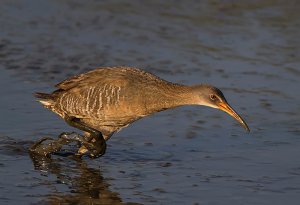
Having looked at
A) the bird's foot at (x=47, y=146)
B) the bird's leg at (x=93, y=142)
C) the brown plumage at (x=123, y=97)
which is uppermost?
the brown plumage at (x=123, y=97)

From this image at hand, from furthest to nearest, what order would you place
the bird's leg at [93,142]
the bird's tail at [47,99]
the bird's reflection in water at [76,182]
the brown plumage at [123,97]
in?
the bird's tail at [47,99] < the bird's leg at [93,142] < the brown plumage at [123,97] < the bird's reflection in water at [76,182]

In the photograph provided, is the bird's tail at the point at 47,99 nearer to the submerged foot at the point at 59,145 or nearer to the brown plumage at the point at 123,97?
the brown plumage at the point at 123,97

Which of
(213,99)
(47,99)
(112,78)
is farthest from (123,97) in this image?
(47,99)

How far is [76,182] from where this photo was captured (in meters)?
9.11

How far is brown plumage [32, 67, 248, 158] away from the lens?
31.3 ft

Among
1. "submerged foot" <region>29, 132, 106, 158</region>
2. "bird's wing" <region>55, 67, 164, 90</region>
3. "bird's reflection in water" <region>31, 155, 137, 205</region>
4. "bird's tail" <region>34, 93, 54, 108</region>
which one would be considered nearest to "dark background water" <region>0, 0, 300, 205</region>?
"bird's reflection in water" <region>31, 155, 137, 205</region>

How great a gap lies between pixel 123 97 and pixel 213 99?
2.80ft

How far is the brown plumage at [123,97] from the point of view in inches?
376

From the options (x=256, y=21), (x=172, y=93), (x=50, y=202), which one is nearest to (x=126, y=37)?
(x=256, y=21)

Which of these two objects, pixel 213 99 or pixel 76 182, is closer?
pixel 76 182

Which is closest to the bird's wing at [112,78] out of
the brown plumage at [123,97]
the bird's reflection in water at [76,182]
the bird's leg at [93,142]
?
the brown plumage at [123,97]

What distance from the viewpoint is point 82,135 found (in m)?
10.2

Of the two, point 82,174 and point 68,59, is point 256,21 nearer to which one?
point 68,59

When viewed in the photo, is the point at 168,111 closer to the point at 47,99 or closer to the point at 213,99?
the point at 47,99
